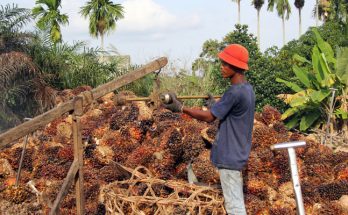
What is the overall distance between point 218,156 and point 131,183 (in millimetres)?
989

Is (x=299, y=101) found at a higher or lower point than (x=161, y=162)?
lower

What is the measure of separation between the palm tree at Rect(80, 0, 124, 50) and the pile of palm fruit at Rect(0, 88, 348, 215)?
20.3m

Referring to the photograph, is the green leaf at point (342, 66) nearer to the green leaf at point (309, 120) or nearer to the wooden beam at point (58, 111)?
the green leaf at point (309, 120)

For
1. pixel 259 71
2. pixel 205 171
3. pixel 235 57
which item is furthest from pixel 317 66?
pixel 235 57

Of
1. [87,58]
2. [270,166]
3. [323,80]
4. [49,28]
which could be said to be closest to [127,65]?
[87,58]

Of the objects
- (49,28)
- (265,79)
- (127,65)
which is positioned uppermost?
(49,28)

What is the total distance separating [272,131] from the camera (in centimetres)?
537

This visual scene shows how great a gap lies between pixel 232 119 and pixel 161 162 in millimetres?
1676

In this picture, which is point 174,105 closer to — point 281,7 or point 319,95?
point 319,95

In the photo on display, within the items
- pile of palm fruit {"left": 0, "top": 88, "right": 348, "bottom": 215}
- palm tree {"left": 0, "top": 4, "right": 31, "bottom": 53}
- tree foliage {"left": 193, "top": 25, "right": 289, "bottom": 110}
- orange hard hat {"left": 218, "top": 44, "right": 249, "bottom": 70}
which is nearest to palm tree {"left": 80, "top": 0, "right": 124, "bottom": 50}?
tree foliage {"left": 193, "top": 25, "right": 289, "bottom": 110}

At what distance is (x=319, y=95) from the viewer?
11.5 metres

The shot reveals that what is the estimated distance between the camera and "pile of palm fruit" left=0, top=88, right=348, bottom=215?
4.71 meters

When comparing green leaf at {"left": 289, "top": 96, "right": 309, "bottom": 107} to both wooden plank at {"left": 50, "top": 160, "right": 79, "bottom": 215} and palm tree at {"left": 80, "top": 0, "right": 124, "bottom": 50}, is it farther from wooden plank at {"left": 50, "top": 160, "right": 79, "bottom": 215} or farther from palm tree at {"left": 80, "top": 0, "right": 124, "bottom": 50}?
palm tree at {"left": 80, "top": 0, "right": 124, "bottom": 50}

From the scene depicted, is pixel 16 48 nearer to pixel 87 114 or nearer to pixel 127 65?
pixel 127 65
